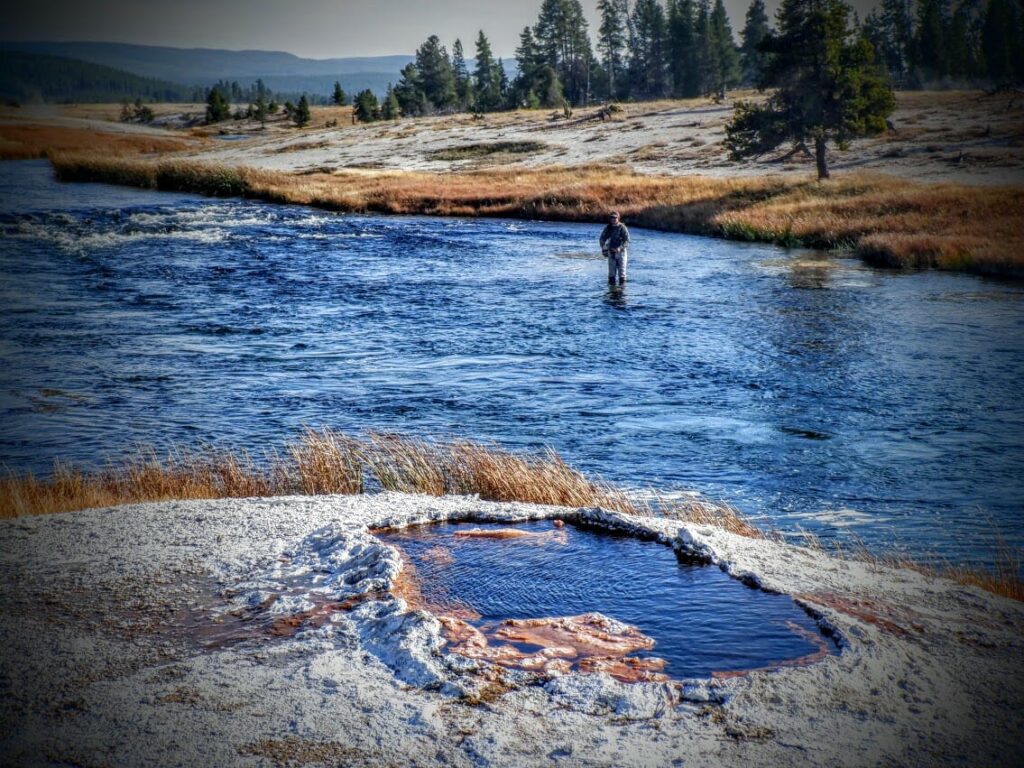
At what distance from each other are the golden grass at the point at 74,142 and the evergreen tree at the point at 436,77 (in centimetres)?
3936

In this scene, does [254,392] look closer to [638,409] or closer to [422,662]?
[638,409]

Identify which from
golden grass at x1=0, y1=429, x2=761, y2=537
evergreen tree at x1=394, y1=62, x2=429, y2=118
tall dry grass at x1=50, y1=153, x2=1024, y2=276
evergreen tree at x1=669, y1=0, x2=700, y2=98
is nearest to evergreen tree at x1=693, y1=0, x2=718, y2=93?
evergreen tree at x1=669, y1=0, x2=700, y2=98

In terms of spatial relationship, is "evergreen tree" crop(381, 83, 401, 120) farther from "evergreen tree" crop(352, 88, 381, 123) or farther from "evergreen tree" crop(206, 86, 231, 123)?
"evergreen tree" crop(206, 86, 231, 123)

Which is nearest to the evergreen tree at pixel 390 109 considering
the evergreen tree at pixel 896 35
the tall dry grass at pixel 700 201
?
the tall dry grass at pixel 700 201

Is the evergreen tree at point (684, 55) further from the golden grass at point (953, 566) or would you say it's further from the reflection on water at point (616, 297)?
the golden grass at point (953, 566)

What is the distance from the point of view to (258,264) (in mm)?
34281

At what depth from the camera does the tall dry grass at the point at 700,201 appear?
110 ft

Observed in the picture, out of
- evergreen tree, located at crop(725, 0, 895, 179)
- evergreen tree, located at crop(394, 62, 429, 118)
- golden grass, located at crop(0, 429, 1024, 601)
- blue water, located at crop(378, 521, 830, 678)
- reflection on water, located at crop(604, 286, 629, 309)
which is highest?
evergreen tree, located at crop(394, 62, 429, 118)

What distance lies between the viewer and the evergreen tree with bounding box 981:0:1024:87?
306 feet

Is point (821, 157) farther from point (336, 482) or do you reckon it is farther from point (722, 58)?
point (722, 58)

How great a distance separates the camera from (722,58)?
117 metres

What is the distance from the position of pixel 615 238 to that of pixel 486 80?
113m

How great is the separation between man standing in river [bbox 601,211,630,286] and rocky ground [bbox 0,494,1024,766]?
21214 millimetres

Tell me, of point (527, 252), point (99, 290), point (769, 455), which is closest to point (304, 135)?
point (527, 252)
